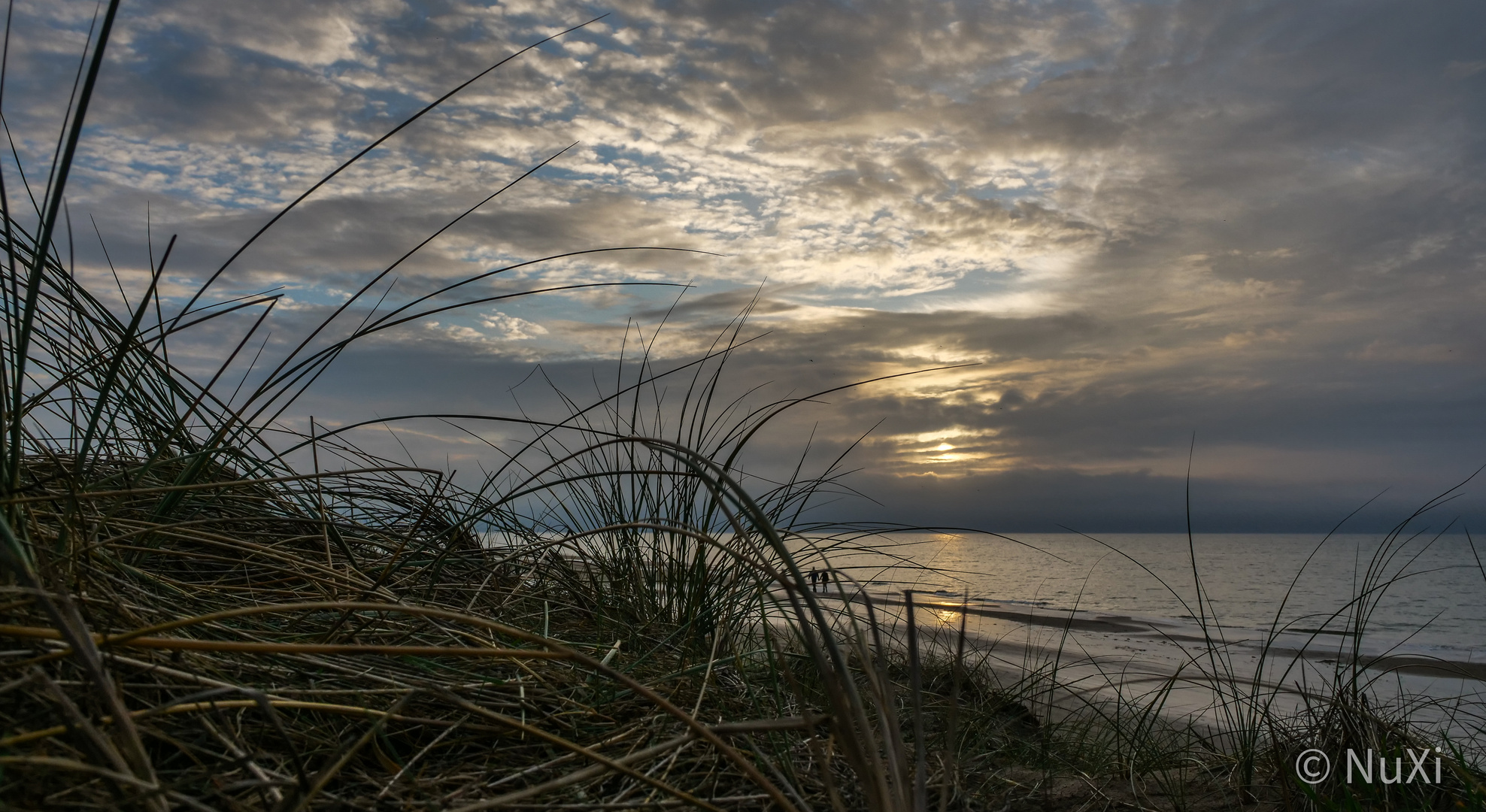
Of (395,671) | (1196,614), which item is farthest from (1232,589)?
(395,671)

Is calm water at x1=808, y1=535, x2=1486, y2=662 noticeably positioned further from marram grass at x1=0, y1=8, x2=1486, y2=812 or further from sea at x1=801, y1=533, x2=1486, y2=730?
marram grass at x1=0, y1=8, x2=1486, y2=812

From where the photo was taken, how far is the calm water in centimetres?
296

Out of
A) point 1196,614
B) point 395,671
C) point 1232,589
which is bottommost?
point 1232,589

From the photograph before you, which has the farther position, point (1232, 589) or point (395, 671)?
point (1232, 589)

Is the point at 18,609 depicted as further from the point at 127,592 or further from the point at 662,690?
the point at 662,690

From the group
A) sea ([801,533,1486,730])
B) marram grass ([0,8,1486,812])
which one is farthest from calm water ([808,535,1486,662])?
marram grass ([0,8,1486,812])

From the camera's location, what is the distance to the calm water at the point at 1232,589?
2.96 meters

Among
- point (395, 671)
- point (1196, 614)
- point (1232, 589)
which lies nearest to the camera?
point (395, 671)

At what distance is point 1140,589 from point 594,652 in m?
21.3

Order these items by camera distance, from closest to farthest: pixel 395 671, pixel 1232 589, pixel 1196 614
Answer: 1. pixel 395 671
2. pixel 1196 614
3. pixel 1232 589

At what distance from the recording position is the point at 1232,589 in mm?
20781

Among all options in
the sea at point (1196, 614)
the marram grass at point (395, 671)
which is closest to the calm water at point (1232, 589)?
the sea at point (1196, 614)

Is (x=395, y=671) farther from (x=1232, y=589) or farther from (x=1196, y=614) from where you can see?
(x=1232, y=589)

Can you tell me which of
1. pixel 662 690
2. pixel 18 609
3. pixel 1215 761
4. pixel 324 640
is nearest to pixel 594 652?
pixel 662 690
